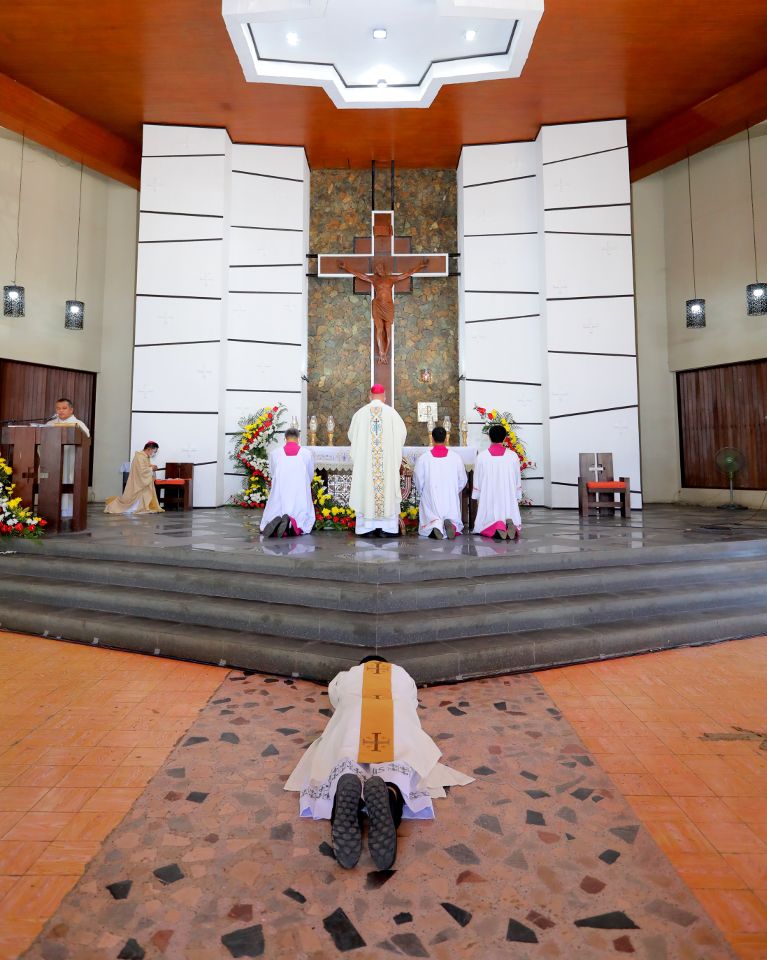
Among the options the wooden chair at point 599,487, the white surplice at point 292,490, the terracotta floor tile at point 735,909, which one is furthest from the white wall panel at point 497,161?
the terracotta floor tile at point 735,909

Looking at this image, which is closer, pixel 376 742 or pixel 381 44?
pixel 376 742

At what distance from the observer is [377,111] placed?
8.88 metres

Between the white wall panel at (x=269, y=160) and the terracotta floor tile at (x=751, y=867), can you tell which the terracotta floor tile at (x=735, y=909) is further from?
the white wall panel at (x=269, y=160)

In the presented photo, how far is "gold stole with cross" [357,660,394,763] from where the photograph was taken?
1.89 meters

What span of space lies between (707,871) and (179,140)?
34.7 ft

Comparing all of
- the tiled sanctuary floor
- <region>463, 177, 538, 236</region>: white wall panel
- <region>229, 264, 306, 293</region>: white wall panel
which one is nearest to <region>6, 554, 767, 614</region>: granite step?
the tiled sanctuary floor

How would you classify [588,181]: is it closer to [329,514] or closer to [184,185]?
[184,185]

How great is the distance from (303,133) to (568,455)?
6.53m

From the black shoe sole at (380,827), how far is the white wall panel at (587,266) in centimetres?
862

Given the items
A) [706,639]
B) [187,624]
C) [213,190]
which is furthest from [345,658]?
[213,190]

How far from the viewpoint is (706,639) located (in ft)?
12.8

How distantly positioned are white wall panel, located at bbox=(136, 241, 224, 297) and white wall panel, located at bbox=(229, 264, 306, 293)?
0.35 m

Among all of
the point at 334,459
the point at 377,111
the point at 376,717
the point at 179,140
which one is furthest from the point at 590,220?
the point at 376,717

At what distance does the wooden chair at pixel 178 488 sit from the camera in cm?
850
